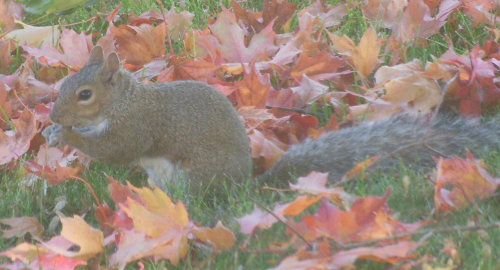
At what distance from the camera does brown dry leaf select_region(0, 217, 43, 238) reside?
7.70 ft

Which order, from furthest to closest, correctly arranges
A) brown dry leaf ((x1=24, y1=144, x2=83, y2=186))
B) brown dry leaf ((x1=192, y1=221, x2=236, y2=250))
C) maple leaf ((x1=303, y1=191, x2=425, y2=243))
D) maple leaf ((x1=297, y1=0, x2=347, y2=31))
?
maple leaf ((x1=297, y1=0, x2=347, y2=31)), brown dry leaf ((x1=24, y1=144, x2=83, y2=186)), brown dry leaf ((x1=192, y1=221, x2=236, y2=250)), maple leaf ((x1=303, y1=191, x2=425, y2=243))

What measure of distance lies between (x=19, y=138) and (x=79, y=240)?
3.28 feet

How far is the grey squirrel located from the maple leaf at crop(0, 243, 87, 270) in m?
0.71

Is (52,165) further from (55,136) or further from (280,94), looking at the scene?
(280,94)

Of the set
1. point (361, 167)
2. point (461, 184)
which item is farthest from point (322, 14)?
point (461, 184)

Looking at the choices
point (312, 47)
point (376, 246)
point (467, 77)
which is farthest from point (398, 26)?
point (376, 246)

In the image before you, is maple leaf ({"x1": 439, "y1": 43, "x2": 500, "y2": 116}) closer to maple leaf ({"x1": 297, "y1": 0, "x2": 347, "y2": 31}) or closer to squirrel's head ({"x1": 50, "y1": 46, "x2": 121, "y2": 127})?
maple leaf ({"x1": 297, "y1": 0, "x2": 347, "y2": 31})

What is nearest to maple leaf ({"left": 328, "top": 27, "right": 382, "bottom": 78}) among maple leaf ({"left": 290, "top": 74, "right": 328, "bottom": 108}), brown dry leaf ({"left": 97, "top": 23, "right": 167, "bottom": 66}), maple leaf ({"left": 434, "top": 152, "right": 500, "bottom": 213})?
maple leaf ({"left": 290, "top": 74, "right": 328, "bottom": 108})

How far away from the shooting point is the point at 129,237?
1905 mm

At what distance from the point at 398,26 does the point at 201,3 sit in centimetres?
113

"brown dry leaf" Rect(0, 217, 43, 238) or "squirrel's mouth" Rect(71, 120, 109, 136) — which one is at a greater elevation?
"squirrel's mouth" Rect(71, 120, 109, 136)

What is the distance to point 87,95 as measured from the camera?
2.65 meters

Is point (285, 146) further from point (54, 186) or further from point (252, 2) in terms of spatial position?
point (252, 2)

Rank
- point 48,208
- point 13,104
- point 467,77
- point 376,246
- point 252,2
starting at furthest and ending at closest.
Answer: point 252,2
point 13,104
point 467,77
point 48,208
point 376,246
